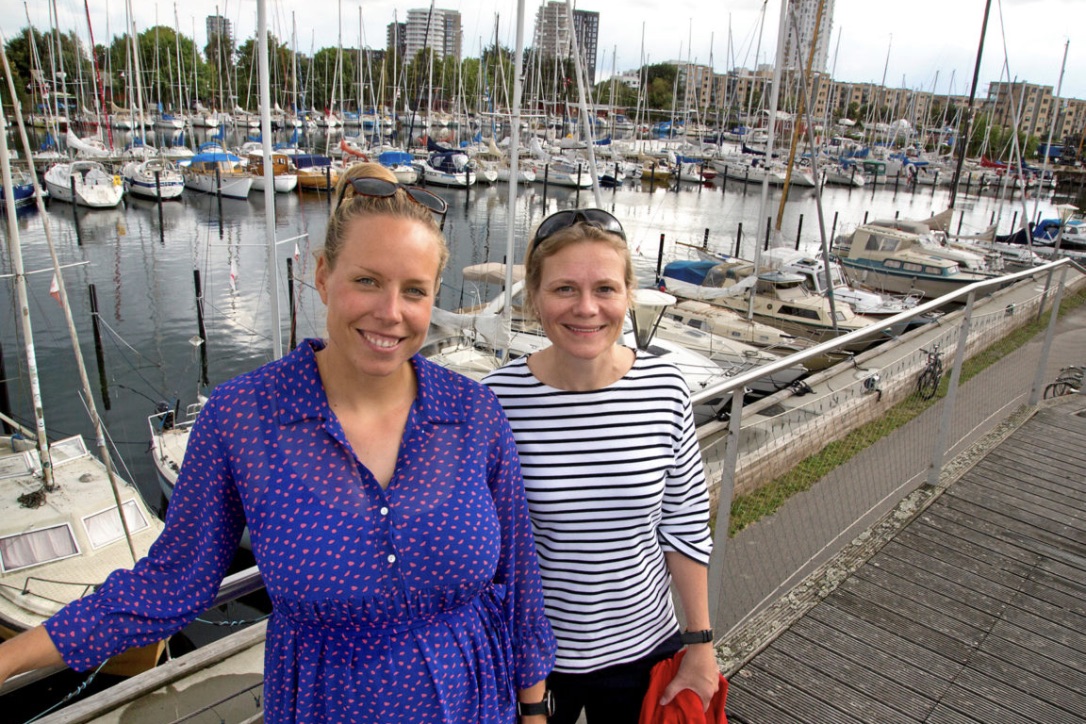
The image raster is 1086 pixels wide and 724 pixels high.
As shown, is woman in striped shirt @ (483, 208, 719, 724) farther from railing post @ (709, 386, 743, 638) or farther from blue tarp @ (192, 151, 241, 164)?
blue tarp @ (192, 151, 241, 164)

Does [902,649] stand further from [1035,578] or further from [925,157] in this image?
[925,157]

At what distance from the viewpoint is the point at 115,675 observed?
30.8ft

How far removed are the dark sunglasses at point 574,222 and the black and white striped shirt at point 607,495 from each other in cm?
33

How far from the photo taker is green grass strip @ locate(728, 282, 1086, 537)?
8359 mm

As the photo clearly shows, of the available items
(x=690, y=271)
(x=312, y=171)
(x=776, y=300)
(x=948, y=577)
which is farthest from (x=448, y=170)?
(x=948, y=577)

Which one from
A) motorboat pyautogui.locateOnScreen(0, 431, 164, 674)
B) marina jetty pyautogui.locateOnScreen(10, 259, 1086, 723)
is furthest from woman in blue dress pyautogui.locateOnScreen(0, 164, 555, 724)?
motorboat pyautogui.locateOnScreen(0, 431, 164, 674)

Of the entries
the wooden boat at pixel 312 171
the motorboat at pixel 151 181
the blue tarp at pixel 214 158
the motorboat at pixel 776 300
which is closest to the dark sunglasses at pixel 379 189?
the motorboat at pixel 776 300

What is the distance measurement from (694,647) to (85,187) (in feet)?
144

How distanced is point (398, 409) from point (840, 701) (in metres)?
2.36

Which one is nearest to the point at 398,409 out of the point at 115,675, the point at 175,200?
the point at 115,675

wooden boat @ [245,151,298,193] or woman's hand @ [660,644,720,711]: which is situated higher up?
woman's hand @ [660,644,720,711]

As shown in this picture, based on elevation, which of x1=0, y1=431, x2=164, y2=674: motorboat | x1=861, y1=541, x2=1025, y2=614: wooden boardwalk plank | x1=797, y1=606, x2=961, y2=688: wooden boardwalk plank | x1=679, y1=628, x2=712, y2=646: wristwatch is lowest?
x1=0, y1=431, x2=164, y2=674: motorboat

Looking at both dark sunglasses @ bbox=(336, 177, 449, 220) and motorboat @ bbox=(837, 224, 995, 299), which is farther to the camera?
motorboat @ bbox=(837, 224, 995, 299)

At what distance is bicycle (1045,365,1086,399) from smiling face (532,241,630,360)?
750 cm
